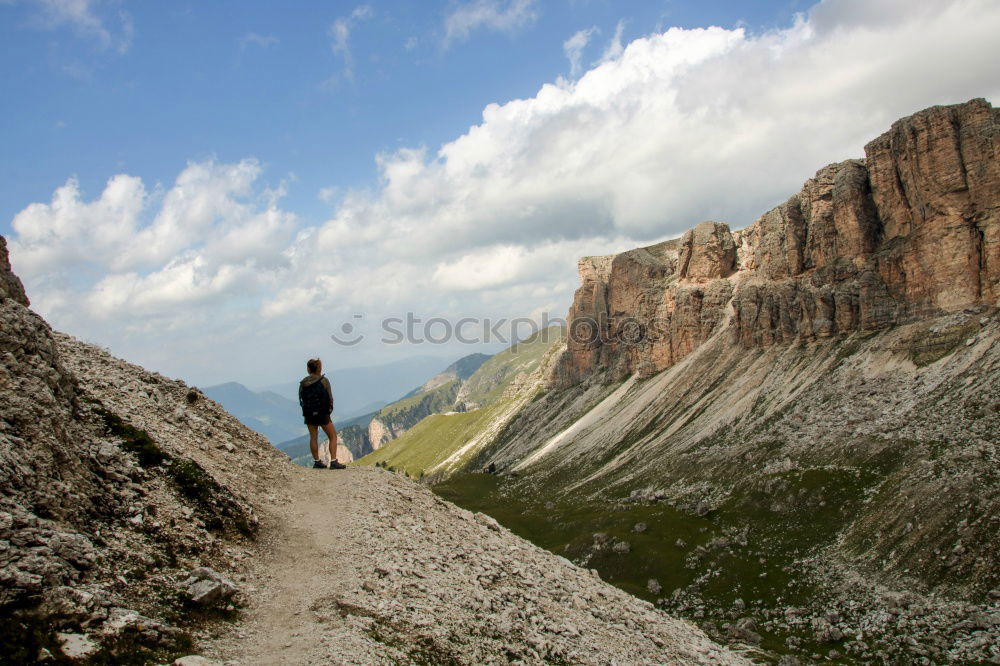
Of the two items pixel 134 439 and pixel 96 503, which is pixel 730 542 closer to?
→ pixel 134 439

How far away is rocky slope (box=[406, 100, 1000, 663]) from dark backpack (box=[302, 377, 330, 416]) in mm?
44323

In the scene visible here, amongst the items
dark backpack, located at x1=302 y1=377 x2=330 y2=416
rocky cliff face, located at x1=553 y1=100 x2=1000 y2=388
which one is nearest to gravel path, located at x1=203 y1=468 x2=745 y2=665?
dark backpack, located at x1=302 y1=377 x2=330 y2=416

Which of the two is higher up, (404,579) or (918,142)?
(918,142)

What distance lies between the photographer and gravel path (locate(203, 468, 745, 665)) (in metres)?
15.7

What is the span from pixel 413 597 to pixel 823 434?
87425mm

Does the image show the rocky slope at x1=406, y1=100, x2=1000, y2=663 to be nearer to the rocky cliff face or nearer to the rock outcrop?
the rocky cliff face

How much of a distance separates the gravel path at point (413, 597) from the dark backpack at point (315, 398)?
9.01 feet

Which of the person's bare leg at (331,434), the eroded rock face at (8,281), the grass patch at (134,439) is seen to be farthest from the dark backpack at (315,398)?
the eroded rock face at (8,281)

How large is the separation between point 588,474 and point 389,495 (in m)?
118

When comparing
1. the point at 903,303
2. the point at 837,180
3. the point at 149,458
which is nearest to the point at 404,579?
the point at 149,458

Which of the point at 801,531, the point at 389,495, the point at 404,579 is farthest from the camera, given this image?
the point at 801,531

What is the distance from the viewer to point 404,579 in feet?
63.2

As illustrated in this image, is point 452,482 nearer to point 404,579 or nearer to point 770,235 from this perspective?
point 770,235

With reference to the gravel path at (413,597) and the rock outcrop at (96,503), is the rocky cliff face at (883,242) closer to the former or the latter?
the gravel path at (413,597)
